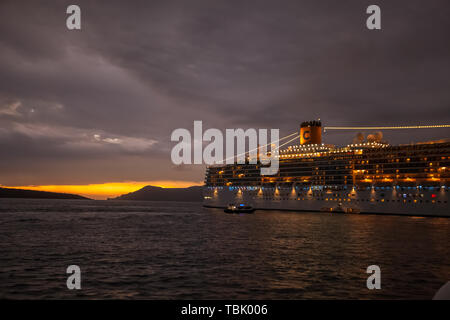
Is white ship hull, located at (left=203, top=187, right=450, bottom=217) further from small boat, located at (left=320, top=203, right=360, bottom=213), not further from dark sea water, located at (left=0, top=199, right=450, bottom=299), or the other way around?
dark sea water, located at (left=0, top=199, right=450, bottom=299)

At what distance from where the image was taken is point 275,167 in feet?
383

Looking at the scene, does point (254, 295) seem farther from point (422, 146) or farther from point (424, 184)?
point (422, 146)

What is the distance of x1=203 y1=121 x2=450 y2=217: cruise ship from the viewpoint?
3337 inches

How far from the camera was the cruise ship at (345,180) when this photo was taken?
278 ft

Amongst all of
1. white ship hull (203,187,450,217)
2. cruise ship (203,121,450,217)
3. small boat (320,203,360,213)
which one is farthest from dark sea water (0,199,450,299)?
small boat (320,203,360,213)

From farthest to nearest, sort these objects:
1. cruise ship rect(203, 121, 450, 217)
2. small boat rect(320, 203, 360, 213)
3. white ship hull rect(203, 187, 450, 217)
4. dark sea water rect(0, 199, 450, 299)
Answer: small boat rect(320, 203, 360, 213) < cruise ship rect(203, 121, 450, 217) < white ship hull rect(203, 187, 450, 217) < dark sea water rect(0, 199, 450, 299)

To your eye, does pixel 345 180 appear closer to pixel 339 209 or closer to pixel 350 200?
pixel 350 200

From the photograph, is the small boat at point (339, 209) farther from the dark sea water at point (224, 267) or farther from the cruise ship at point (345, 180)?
the dark sea water at point (224, 267)

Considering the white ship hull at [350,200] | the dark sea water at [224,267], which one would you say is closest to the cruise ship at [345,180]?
the white ship hull at [350,200]

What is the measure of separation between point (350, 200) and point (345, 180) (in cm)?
655

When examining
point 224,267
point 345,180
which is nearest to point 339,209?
point 345,180

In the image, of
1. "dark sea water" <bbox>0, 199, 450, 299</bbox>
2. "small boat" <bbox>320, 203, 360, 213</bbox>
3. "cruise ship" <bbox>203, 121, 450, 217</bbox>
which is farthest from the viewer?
"small boat" <bbox>320, 203, 360, 213</bbox>

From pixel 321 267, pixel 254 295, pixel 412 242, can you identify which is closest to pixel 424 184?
pixel 412 242
